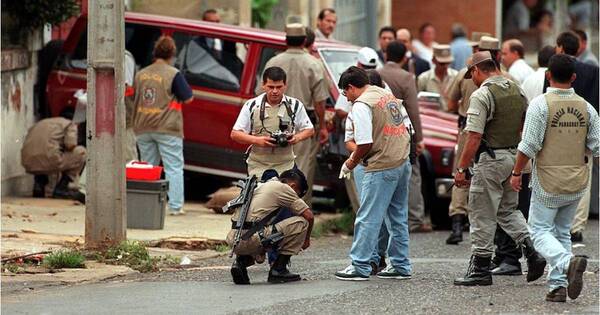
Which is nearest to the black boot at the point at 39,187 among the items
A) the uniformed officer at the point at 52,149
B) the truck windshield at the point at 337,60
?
the uniformed officer at the point at 52,149

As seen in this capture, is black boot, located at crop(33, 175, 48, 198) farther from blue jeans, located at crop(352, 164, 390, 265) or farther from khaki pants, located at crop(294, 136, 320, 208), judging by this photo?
blue jeans, located at crop(352, 164, 390, 265)

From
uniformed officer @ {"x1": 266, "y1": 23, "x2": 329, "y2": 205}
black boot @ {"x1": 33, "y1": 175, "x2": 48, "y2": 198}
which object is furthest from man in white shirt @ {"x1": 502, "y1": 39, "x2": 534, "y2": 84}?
black boot @ {"x1": 33, "y1": 175, "x2": 48, "y2": 198}

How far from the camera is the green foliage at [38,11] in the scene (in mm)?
17047

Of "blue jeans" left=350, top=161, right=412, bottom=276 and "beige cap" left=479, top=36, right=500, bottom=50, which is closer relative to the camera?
"blue jeans" left=350, top=161, right=412, bottom=276

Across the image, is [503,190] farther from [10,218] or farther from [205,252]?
[10,218]

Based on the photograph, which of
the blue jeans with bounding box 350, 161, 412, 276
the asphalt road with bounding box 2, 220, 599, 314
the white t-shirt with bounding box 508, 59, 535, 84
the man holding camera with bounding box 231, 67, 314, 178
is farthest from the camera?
the white t-shirt with bounding box 508, 59, 535, 84

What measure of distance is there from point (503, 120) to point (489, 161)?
1.09 ft

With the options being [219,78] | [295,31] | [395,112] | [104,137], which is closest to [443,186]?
[295,31]

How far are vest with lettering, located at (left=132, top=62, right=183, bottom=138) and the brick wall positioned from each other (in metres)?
17.6

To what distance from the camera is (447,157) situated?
53.6 feet

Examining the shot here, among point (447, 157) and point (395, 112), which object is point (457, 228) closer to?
point (447, 157)

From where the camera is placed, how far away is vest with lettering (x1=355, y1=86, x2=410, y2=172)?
11.9m

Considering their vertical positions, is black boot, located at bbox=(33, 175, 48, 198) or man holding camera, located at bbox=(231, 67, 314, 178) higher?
man holding camera, located at bbox=(231, 67, 314, 178)

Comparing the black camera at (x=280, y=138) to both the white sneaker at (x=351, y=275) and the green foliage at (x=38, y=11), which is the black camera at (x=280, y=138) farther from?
the green foliage at (x=38, y=11)
